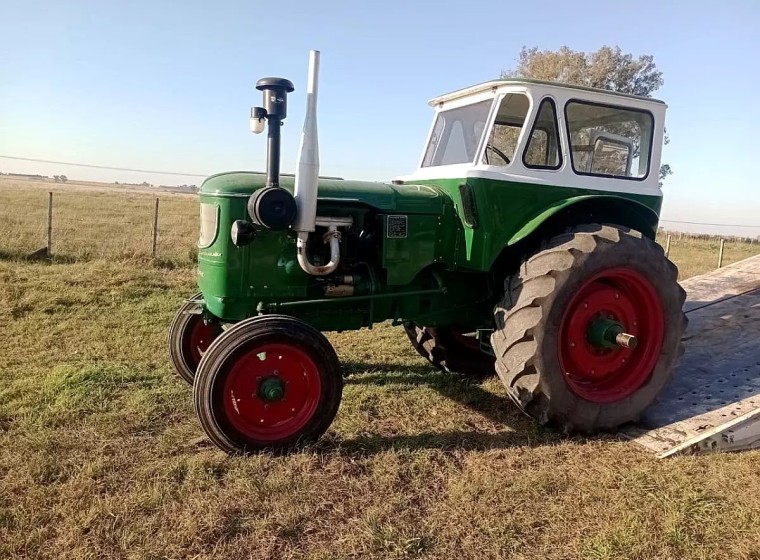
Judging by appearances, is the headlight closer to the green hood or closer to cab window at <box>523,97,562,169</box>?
the green hood

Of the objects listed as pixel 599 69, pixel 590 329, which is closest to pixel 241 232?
pixel 590 329

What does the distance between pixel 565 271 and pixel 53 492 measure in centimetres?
321

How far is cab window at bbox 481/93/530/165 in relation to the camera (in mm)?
4418

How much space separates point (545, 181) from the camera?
14.0 ft

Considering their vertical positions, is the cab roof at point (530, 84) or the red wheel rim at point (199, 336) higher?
the cab roof at point (530, 84)

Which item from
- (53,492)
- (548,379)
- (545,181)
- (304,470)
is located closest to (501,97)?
(545,181)

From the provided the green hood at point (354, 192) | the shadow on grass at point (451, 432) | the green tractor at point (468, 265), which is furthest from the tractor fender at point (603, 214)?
the shadow on grass at point (451, 432)

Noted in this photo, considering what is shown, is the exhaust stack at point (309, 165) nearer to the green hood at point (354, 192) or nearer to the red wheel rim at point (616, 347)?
the green hood at point (354, 192)

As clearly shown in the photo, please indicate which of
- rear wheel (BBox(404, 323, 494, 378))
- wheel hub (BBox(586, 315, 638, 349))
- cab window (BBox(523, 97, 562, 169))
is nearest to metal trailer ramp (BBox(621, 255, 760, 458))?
wheel hub (BBox(586, 315, 638, 349))

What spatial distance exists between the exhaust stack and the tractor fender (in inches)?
57.1

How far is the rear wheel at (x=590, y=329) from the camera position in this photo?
150 inches

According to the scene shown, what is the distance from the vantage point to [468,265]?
4.31m

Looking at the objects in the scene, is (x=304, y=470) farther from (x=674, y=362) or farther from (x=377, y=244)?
(x=674, y=362)

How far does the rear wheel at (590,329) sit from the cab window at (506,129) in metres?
0.85
